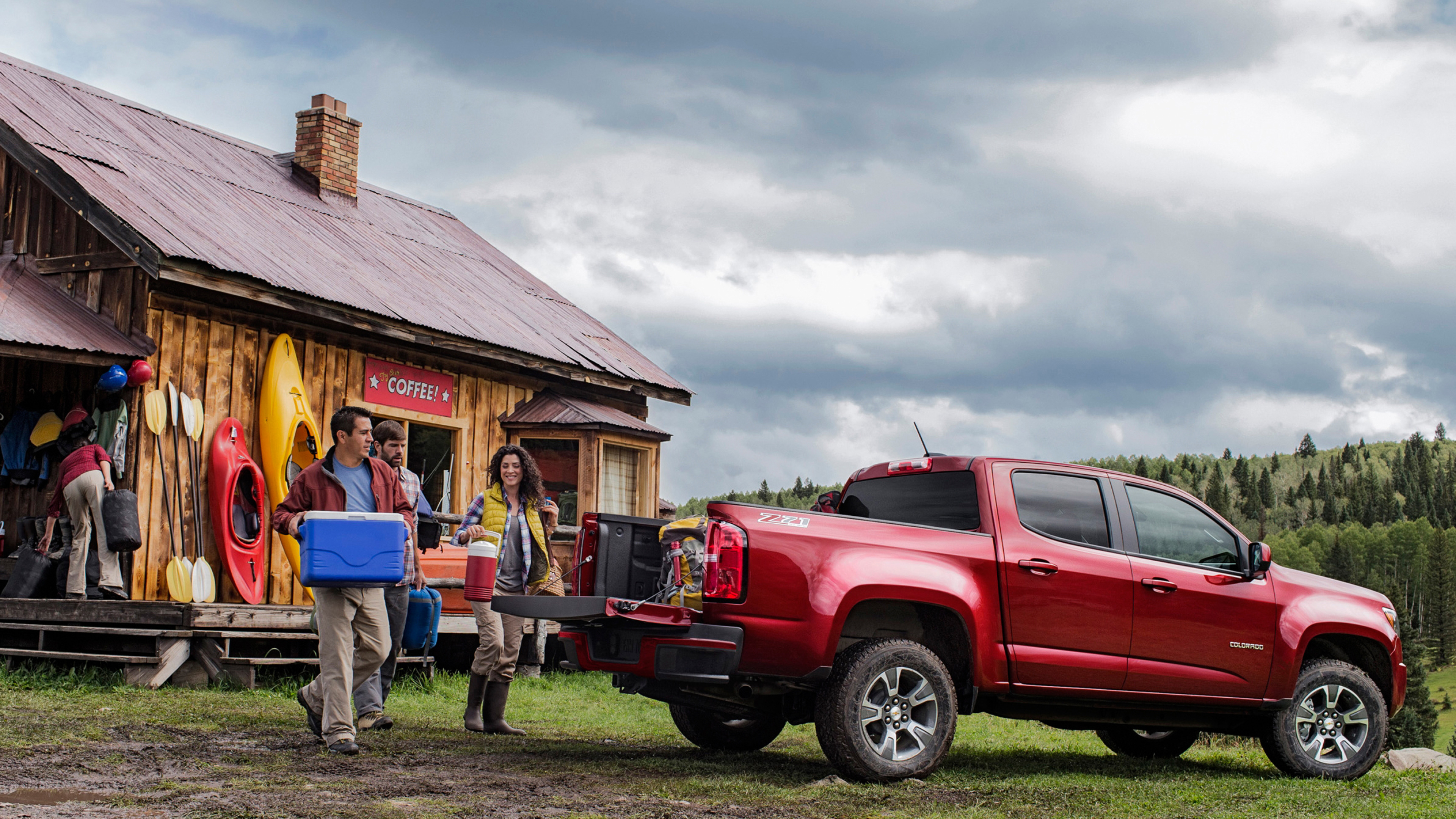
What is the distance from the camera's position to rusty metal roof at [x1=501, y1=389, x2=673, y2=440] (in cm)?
1584

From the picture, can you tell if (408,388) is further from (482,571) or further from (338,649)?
(338,649)

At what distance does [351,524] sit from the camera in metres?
6.98

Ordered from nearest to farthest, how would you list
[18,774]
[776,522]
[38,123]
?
[18,774]
[776,522]
[38,123]

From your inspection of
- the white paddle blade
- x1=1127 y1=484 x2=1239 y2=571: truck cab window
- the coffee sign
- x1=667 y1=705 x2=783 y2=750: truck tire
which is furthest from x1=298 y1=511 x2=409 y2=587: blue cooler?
the coffee sign

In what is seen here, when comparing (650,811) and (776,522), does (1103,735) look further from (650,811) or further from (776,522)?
(650,811)

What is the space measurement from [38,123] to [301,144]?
4.83 metres

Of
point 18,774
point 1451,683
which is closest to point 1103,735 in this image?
point 18,774

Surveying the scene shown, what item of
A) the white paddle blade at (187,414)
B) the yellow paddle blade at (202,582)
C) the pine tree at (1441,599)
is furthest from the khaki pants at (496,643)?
the pine tree at (1441,599)

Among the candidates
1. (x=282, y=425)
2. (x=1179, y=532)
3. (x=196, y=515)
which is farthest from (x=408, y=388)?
Answer: (x=1179, y=532)

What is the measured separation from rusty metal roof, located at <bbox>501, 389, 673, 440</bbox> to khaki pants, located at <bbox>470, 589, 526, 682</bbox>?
23.3 ft

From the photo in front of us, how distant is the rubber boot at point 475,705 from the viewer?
8.87 metres

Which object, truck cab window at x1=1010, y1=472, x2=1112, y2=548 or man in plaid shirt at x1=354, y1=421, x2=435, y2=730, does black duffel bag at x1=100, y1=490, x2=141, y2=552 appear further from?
truck cab window at x1=1010, y1=472, x2=1112, y2=548

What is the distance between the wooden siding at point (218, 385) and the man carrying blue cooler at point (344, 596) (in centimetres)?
Answer: 493

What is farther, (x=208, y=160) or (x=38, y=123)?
(x=208, y=160)
